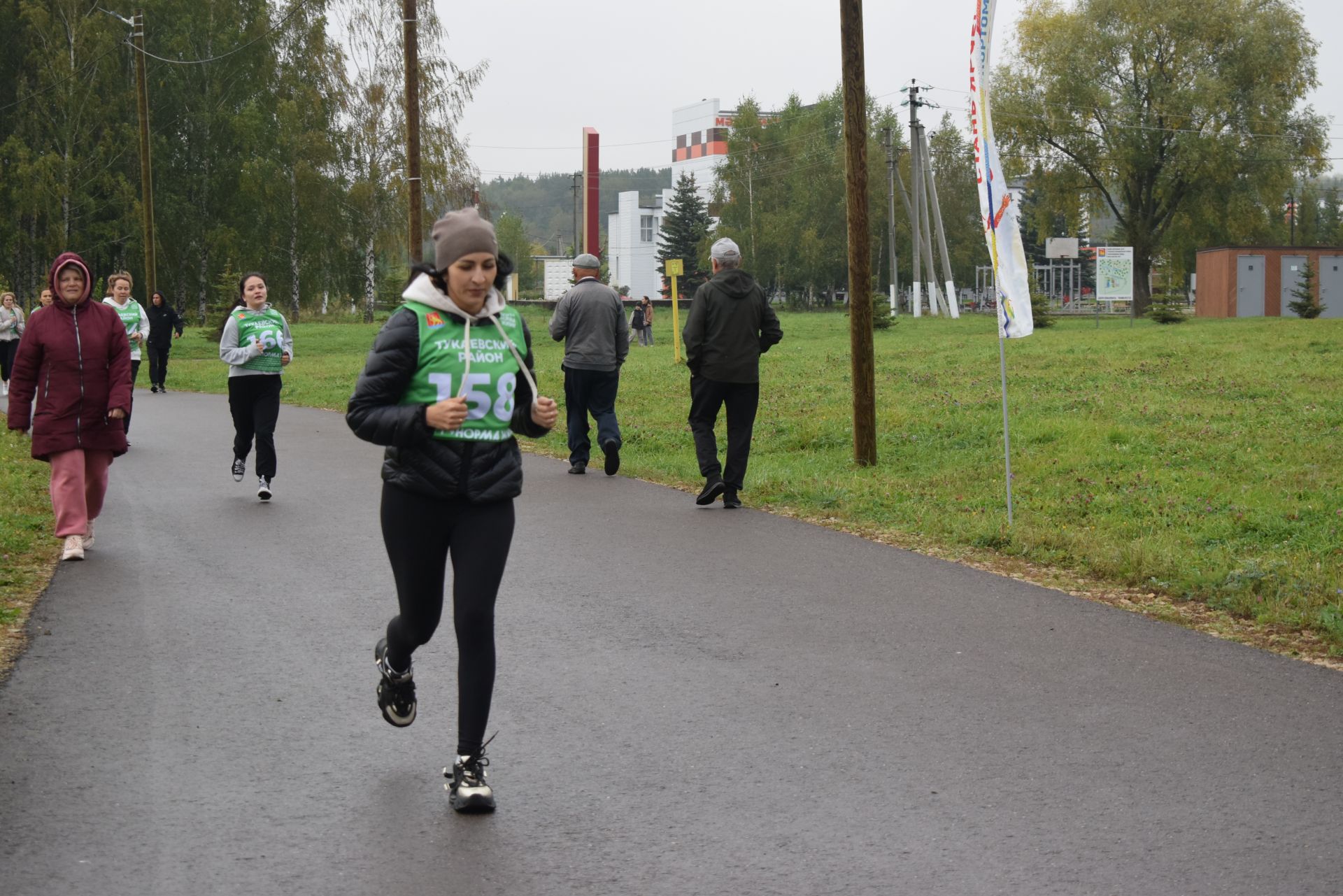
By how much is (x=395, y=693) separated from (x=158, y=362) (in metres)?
22.8

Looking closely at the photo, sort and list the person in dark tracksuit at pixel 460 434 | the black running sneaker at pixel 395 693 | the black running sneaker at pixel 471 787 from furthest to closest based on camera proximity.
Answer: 1. the black running sneaker at pixel 395 693
2. the person in dark tracksuit at pixel 460 434
3. the black running sneaker at pixel 471 787

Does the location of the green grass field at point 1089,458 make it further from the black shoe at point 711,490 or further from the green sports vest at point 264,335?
the green sports vest at point 264,335

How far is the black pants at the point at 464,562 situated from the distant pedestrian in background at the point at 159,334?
21.8m

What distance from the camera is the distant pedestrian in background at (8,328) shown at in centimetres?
2383

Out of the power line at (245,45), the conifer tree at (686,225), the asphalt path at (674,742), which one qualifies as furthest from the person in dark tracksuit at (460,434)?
the conifer tree at (686,225)

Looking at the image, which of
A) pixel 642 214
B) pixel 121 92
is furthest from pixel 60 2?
pixel 642 214

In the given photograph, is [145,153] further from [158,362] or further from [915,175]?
[915,175]

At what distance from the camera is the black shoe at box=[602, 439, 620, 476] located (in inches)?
527

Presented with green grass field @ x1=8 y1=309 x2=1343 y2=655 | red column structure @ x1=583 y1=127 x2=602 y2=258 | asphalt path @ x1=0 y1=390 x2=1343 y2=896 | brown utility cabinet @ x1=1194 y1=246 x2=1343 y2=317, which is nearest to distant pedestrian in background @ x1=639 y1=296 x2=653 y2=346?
red column structure @ x1=583 y1=127 x2=602 y2=258

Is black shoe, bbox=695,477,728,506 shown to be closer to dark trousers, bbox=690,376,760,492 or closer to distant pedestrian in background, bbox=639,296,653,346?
dark trousers, bbox=690,376,760,492

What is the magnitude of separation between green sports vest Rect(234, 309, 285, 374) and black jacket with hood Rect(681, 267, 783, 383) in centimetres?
325

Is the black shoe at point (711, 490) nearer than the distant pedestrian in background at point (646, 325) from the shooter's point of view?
Yes

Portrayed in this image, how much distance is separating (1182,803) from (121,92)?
51074 millimetres

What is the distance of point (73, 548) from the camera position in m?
Result: 9.07
